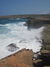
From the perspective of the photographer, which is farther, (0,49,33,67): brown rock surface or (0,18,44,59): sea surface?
(0,18,44,59): sea surface

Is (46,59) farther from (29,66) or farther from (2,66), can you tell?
(2,66)

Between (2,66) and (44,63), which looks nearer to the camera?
(2,66)

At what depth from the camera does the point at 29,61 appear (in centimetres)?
311

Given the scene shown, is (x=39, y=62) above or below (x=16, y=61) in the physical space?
below

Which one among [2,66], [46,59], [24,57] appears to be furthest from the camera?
[46,59]

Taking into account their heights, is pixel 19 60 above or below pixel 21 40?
above

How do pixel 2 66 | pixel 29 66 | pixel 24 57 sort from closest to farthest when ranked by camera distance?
pixel 2 66
pixel 29 66
pixel 24 57

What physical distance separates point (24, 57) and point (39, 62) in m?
0.48

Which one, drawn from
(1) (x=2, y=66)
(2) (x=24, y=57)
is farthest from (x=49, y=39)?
(1) (x=2, y=66)

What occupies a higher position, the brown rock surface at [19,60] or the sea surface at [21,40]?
the brown rock surface at [19,60]

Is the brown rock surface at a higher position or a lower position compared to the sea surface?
higher

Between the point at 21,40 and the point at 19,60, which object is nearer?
the point at 19,60

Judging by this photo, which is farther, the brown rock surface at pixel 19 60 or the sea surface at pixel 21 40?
the sea surface at pixel 21 40

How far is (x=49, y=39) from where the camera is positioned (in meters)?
3.70
